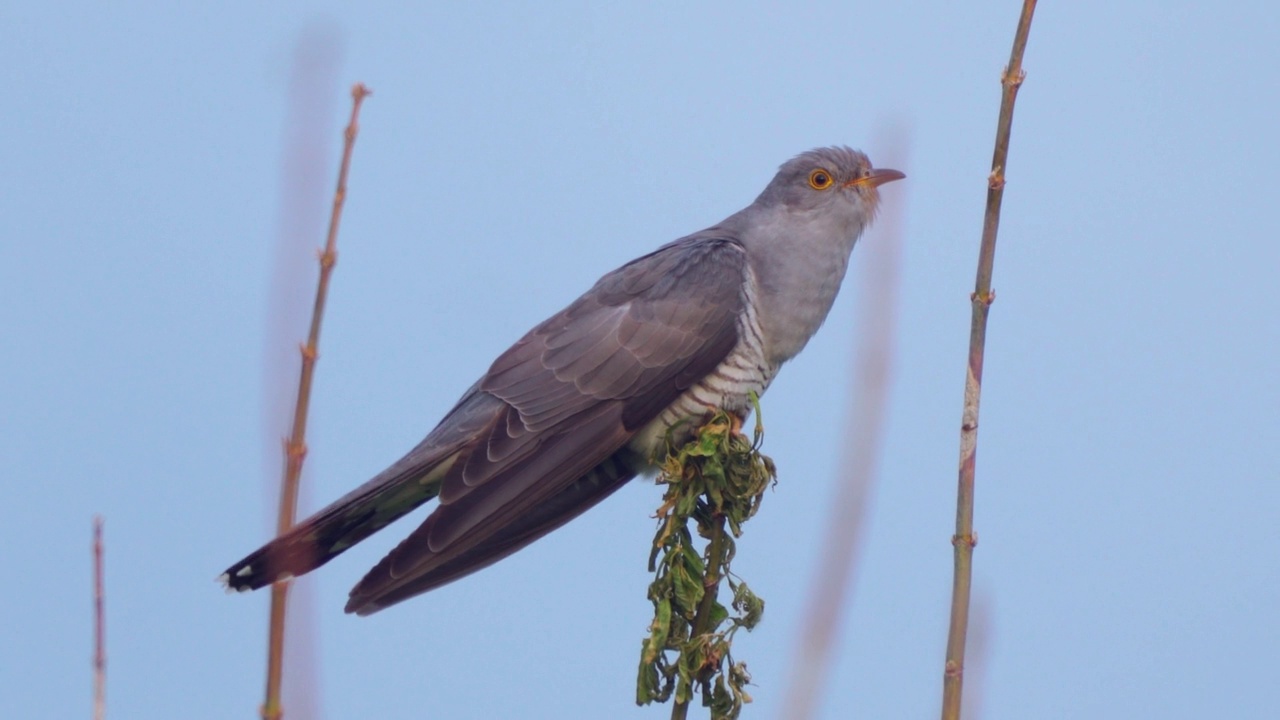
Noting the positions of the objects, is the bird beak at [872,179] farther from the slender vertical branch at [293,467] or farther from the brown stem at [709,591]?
the slender vertical branch at [293,467]

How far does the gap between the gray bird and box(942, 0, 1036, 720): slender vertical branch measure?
6.40ft

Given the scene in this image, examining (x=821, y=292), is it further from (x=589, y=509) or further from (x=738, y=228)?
(x=589, y=509)

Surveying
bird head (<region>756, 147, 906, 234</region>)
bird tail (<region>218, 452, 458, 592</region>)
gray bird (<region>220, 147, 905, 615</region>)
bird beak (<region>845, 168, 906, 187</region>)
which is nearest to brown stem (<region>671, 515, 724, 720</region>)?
bird tail (<region>218, 452, 458, 592</region>)

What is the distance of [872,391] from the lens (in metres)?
1.85

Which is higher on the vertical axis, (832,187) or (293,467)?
(832,187)

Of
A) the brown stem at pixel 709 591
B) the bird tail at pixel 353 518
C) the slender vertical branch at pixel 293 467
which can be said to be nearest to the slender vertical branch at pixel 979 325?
the slender vertical branch at pixel 293 467

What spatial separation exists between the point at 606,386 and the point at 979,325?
2351 millimetres

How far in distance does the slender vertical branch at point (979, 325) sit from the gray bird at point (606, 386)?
195cm

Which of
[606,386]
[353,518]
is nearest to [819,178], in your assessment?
[606,386]

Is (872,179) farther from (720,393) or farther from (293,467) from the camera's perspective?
(293,467)

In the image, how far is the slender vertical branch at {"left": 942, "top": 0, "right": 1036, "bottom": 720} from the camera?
1.53 m

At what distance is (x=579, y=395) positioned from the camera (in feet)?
12.9

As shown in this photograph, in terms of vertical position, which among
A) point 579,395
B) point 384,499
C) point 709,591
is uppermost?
point 579,395

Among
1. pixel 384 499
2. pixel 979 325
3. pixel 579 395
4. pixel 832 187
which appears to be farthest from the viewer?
pixel 832 187
